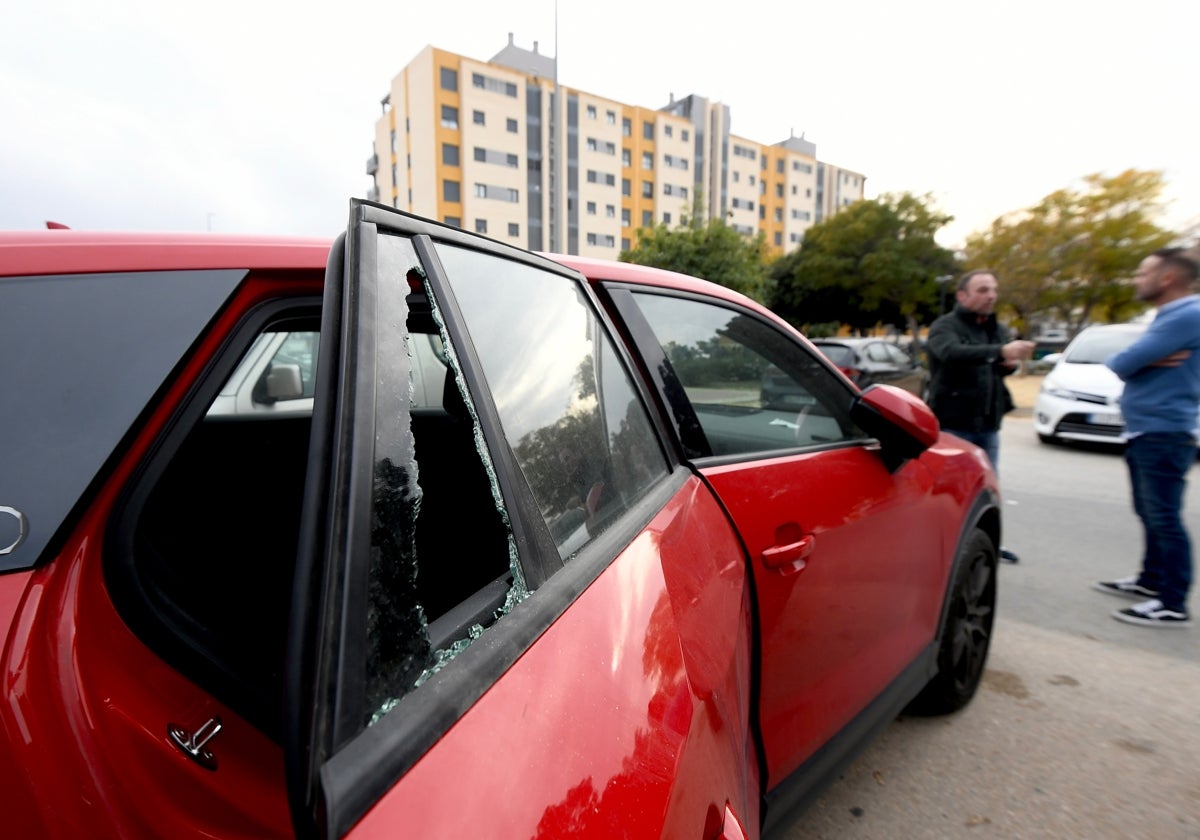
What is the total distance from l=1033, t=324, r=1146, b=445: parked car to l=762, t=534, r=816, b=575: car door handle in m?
8.29

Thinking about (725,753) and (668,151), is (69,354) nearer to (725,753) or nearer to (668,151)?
(725,753)

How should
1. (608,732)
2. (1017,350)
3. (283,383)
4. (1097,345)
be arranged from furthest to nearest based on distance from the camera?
(1097,345) < (1017,350) < (283,383) < (608,732)

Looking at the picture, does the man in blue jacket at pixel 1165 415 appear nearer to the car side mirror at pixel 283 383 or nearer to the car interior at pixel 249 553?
the car interior at pixel 249 553

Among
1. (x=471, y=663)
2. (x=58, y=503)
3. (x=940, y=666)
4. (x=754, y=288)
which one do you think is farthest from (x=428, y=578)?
(x=754, y=288)

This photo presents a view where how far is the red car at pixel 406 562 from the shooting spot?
571 mm

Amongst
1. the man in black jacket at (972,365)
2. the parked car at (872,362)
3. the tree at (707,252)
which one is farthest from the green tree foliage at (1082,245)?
the man in black jacket at (972,365)

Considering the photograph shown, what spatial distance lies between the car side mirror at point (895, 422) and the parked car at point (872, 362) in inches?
320

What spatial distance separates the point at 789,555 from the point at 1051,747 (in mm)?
1713

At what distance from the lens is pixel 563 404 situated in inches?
45.1

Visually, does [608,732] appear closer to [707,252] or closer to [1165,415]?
[1165,415]

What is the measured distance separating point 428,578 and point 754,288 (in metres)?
32.2

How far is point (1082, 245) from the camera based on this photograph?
22.2 m

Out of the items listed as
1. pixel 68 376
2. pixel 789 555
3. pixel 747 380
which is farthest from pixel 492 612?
pixel 747 380

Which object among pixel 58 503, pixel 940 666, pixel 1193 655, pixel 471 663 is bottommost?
pixel 1193 655
